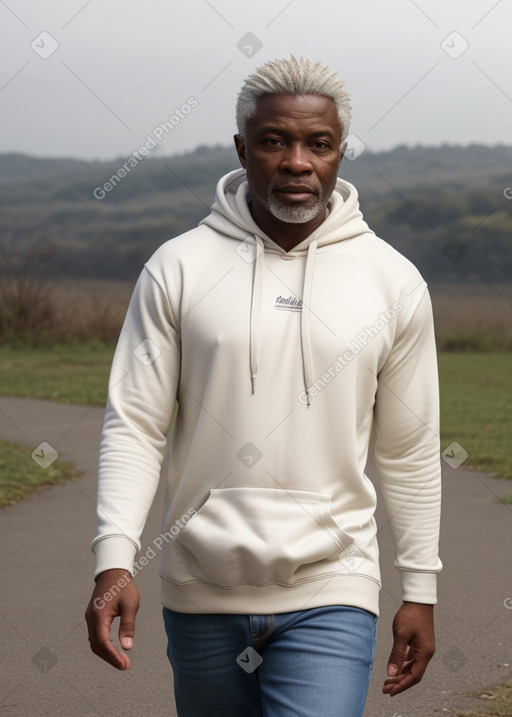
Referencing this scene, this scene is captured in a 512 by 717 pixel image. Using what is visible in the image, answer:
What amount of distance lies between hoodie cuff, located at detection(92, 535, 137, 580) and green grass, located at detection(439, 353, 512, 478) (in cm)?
813

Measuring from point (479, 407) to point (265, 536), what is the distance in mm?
14278

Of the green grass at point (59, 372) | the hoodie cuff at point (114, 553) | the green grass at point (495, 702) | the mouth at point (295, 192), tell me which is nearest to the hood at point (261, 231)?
the mouth at point (295, 192)

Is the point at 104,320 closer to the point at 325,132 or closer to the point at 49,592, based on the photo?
the point at 49,592

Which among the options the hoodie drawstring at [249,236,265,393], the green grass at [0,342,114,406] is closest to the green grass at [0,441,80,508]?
the green grass at [0,342,114,406]

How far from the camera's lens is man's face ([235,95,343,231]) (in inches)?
110

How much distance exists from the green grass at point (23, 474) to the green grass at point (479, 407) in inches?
145

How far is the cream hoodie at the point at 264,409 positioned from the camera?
105 inches

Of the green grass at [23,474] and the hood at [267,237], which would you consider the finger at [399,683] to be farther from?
the green grass at [23,474]

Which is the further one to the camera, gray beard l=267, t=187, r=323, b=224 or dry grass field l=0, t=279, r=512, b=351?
dry grass field l=0, t=279, r=512, b=351

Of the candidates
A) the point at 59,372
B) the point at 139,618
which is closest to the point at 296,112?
the point at 139,618

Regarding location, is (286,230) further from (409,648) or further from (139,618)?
(139,618)

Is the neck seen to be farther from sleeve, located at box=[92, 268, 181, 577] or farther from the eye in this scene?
sleeve, located at box=[92, 268, 181, 577]

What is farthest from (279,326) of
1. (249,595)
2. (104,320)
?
(104,320)

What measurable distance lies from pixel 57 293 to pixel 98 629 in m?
23.2
